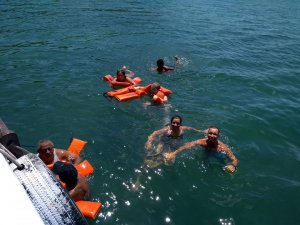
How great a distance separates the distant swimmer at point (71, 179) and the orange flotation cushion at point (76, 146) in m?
1.91

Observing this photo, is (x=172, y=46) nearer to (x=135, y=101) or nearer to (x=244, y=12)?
(x=135, y=101)

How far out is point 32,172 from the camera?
4.85 m

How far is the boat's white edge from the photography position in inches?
132

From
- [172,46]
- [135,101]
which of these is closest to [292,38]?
[172,46]

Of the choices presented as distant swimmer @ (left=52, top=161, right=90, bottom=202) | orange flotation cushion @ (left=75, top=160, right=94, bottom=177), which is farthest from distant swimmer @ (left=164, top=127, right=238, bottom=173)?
distant swimmer @ (left=52, top=161, right=90, bottom=202)

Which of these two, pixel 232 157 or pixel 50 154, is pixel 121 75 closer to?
pixel 232 157

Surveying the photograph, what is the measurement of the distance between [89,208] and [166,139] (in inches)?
138

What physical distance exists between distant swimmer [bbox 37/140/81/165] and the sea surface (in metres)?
0.66

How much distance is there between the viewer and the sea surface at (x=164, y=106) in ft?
24.9

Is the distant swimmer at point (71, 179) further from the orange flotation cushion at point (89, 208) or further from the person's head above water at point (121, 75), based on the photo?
the person's head above water at point (121, 75)

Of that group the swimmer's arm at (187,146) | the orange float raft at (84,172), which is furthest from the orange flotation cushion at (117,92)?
the swimmer's arm at (187,146)

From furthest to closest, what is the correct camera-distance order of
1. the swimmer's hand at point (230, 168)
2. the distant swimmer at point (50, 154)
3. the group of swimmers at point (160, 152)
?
the swimmer's hand at point (230, 168), the distant swimmer at point (50, 154), the group of swimmers at point (160, 152)

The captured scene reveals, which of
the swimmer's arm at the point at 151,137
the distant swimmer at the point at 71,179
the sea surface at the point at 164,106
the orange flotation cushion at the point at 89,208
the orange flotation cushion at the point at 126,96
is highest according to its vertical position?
the distant swimmer at the point at 71,179

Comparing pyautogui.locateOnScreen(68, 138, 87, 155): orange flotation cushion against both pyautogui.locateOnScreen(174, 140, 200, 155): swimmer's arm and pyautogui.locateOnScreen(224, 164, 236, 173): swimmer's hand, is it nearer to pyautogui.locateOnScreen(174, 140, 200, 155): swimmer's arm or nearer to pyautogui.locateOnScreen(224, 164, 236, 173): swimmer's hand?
pyautogui.locateOnScreen(174, 140, 200, 155): swimmer's arm
